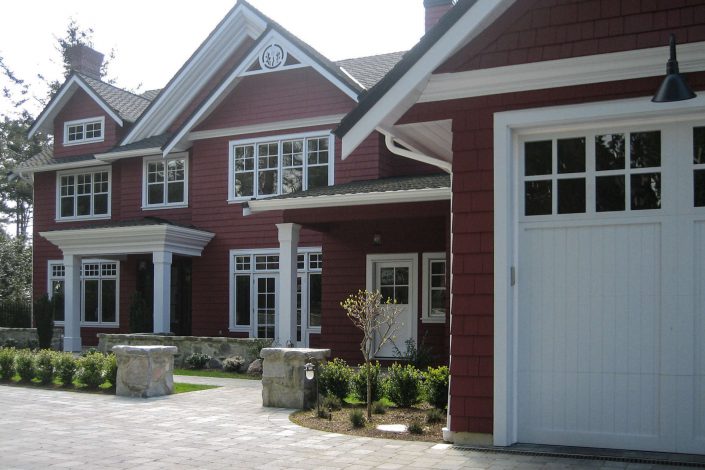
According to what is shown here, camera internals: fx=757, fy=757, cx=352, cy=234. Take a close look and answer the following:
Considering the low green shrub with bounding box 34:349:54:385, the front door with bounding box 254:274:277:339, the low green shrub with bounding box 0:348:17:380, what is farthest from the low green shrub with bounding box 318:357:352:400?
the front door with bounding box 254:274:277:339

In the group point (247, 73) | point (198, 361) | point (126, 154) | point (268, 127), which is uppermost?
point (247, 73)

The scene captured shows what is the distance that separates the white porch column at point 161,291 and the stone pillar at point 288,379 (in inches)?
360

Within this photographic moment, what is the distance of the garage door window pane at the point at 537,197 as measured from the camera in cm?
723

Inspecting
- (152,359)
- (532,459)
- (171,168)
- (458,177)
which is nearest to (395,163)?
(171,168)

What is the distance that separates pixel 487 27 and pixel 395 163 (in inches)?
414

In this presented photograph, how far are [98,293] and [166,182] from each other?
4296mm

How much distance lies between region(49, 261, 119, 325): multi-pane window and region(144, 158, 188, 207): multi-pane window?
2.63m

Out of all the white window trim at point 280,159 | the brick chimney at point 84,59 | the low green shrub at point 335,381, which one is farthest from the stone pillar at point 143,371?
the brick chimney at point 84,59

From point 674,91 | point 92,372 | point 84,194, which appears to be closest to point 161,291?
point 84,194

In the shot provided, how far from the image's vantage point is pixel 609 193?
6.98m

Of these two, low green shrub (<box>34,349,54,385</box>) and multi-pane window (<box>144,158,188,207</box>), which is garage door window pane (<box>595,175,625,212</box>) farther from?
multi-pane window (<box>144,158,188,207</box>)

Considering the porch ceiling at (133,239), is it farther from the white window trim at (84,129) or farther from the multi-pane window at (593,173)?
the multi-pane window at (593,173)

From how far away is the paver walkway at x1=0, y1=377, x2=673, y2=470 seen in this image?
6602mm

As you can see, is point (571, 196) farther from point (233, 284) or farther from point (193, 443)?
point (233, 284)
